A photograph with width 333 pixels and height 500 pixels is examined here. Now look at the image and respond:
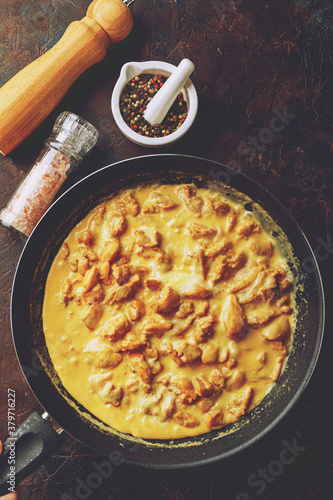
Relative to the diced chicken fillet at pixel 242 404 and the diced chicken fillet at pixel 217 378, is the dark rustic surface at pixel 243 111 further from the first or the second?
the diced chicken fillet at pixel 217 378

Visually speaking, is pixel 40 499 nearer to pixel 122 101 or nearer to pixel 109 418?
pixel 109 418

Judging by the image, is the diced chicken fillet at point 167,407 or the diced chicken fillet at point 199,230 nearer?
the diced chicken fillet at point 167,407

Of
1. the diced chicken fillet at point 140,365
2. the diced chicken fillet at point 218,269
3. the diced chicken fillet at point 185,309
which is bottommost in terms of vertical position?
the diced chicken fillet at point 140,365

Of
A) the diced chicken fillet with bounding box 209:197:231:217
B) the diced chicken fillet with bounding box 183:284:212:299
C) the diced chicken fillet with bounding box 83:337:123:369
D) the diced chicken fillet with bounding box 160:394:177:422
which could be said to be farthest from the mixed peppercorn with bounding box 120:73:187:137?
the diced chicken fillet with bounding box 160:394:177:422

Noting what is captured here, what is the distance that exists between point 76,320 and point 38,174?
1184mm

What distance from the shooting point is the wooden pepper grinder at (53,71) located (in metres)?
2.75

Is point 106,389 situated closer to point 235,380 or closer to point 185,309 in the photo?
point 185,309

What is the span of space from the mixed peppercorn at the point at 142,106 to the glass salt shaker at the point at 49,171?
32cm

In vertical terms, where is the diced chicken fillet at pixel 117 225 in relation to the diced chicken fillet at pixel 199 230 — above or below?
below

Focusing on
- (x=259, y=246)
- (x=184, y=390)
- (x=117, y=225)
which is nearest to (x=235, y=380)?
(x=184, y=390)

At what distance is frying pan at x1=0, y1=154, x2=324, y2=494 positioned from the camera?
2.70 m

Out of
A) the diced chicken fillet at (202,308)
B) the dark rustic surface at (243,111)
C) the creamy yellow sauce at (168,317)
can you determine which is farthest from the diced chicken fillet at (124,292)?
the dark rustic surface at (243,111)

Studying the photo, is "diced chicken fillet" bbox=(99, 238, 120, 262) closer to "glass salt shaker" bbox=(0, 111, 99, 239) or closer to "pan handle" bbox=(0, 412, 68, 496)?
"glass salt shaker" bbox=(0, 111, 99, 239)

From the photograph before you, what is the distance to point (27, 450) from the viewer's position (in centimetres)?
246
